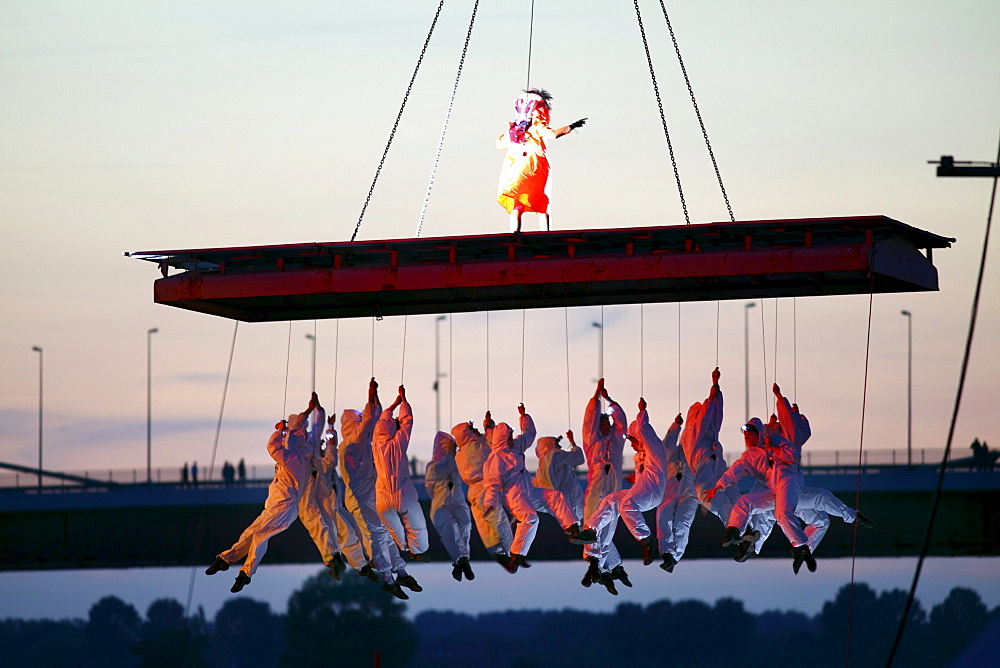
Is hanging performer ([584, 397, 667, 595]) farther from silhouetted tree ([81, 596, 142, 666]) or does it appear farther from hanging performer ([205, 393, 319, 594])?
silhouetted tree ([81, 596, 142, 666])

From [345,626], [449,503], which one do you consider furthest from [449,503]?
[345,626]

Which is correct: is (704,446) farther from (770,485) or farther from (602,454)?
(602,454)

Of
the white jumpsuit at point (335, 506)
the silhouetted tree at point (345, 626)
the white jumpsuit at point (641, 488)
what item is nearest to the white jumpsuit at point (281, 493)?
the white jumpsuit at point (335, 506)

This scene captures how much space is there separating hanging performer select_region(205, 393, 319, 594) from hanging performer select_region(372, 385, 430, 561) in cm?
105

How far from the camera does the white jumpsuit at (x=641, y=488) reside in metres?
23.3

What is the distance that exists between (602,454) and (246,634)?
65707 millimetres

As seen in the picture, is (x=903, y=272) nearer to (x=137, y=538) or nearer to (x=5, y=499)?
(x=137, y=538)

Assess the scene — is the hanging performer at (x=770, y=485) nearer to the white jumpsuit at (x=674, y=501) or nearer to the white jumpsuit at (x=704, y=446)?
the white jumpsuit at (x=704, y=446)

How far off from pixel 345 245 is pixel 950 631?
65.6 metres

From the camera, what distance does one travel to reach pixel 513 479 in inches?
949

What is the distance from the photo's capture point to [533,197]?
78.3ft

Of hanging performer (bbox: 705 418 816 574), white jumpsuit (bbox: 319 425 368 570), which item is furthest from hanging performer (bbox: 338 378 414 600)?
hanging performer (bbox: 705 418 816 574)

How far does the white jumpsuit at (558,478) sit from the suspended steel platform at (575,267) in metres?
2.33

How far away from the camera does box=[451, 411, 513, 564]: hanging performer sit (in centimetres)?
2434
